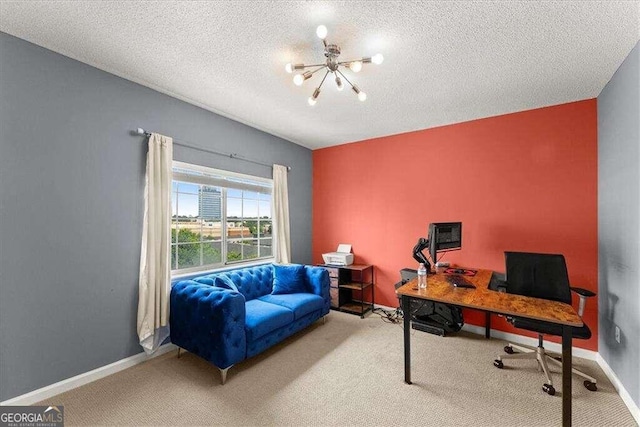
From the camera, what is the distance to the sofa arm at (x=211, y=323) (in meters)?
2.21

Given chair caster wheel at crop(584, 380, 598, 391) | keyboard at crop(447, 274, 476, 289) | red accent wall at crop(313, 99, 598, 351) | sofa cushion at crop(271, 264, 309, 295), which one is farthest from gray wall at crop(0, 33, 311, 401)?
chair caster wheel at crop(584, 380, 598, 391)

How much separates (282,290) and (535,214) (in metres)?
3.10

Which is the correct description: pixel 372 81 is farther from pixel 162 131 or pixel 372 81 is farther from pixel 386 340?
pixel 386 340

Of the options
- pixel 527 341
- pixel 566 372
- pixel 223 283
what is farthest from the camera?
pixel 527 341

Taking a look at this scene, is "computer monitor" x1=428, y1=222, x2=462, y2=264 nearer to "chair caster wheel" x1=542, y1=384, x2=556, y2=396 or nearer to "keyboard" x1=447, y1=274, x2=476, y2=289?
"keyboard" x1=447, y1=274, x2=476, y2=289

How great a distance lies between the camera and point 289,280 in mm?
3436

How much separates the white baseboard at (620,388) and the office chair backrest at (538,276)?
2.20ft

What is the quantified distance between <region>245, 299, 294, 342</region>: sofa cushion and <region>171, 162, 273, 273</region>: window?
0.82 metres

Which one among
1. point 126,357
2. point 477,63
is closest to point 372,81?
point 477,63

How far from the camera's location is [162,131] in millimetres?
2719

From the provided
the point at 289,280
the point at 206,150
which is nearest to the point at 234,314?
the point at 289,280

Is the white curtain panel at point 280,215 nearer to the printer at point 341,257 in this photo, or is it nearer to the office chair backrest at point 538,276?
the printer at point 341,257

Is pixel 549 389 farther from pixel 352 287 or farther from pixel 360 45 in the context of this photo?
pixel 360 45

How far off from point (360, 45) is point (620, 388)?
11.0ft
